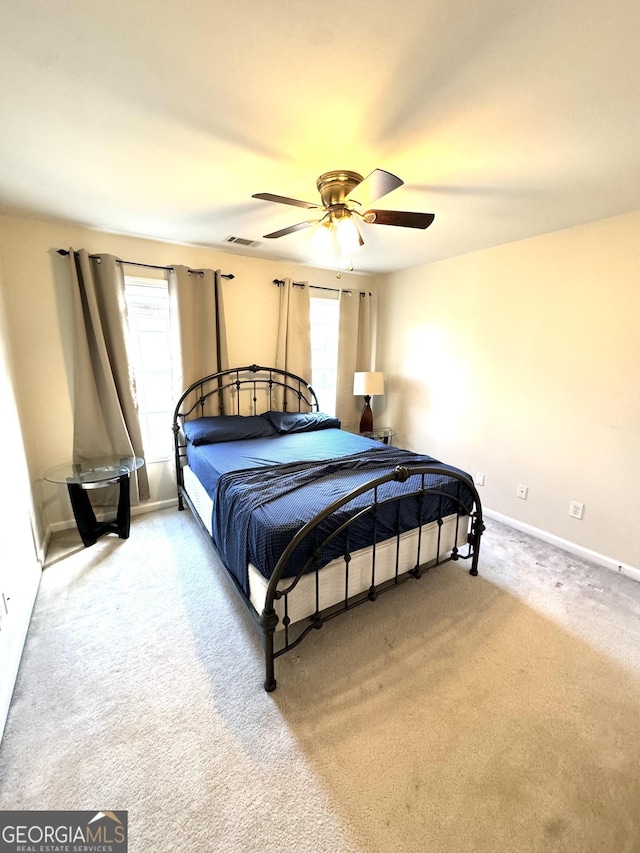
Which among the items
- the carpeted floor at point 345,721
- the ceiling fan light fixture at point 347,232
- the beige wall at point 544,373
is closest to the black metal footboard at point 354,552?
the carpeted floor at point 345,721

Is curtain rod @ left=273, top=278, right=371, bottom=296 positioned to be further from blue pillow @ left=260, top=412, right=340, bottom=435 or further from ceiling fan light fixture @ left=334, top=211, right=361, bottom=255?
ceiling fan light fixture @ left=334, top=211, right=361, bottom=255

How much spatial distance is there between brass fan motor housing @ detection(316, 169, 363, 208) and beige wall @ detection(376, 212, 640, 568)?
74.5 inches

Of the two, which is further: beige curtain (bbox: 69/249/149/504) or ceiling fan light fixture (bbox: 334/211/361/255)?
beige curtain (bbox: 69/249/149/504)

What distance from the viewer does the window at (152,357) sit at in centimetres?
317

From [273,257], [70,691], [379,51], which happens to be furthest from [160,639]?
[273,257]

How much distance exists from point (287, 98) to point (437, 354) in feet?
9.30

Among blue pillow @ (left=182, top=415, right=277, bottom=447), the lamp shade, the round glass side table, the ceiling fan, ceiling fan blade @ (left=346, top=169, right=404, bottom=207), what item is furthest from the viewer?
the lamp shade

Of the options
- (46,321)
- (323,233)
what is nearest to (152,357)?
(46,321)

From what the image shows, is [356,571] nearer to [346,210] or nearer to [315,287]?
[346,210]

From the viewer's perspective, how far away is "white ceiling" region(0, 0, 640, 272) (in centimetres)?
103

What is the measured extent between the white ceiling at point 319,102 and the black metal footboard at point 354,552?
1556mm

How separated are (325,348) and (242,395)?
1.25 metres

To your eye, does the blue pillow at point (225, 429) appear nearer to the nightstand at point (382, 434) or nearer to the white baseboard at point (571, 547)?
the nightstand at point (382, 434)

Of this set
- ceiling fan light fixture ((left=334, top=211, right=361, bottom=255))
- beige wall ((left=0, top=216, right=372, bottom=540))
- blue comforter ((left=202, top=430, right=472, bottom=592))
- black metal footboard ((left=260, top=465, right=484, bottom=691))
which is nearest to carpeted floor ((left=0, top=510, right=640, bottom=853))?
black metal footboard ((left=260, top=465, right=484, bottom=691))
